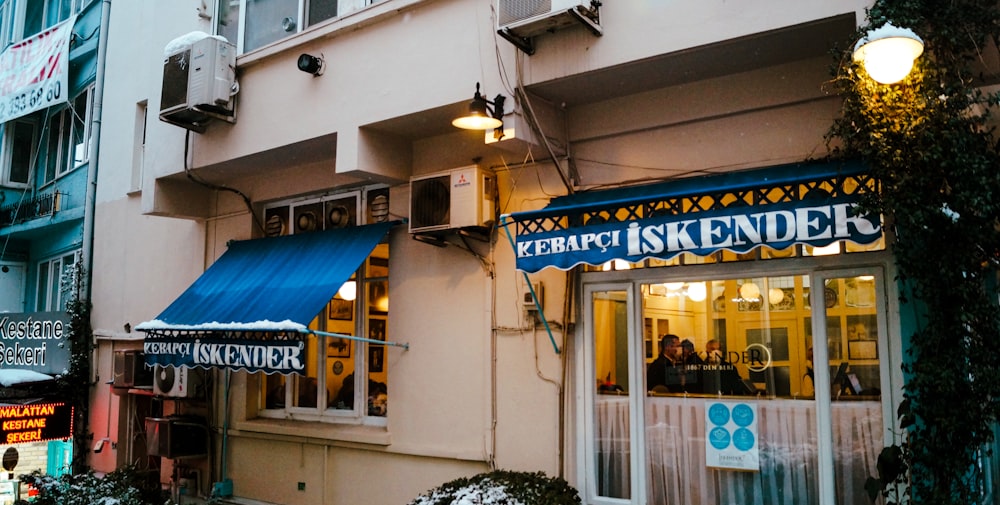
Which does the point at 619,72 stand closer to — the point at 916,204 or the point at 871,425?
the point at 916,204

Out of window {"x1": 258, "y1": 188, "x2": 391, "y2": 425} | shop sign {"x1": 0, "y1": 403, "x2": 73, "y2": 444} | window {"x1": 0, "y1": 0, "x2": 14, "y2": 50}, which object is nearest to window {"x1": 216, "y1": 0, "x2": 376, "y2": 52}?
window {"x1": 258, "y1": 188, "x2": 391, "y2": 425}

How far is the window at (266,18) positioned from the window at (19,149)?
8.07 metres

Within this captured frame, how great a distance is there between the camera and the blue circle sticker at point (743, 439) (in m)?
6.69

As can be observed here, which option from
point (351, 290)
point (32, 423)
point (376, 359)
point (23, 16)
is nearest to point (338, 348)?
point (376, 359)

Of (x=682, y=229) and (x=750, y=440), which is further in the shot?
(x=750, y=440)

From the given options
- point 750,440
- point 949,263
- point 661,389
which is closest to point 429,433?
point 661,389

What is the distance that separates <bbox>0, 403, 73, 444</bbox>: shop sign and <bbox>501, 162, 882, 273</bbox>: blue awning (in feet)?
29.5

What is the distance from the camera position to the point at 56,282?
15.2 meters

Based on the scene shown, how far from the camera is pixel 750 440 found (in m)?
6.69

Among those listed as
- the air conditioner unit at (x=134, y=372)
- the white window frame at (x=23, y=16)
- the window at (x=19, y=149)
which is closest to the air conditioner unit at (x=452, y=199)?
the air conditioner unit at (x=134, y=372)

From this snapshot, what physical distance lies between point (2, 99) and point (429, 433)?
12.5 meters

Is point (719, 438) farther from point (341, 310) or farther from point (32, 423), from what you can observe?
point (32, 423)

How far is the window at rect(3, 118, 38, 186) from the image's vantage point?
15914 millimetres

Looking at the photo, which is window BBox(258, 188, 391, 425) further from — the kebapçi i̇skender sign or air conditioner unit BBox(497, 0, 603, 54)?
the kebapçi i̇skender sign
